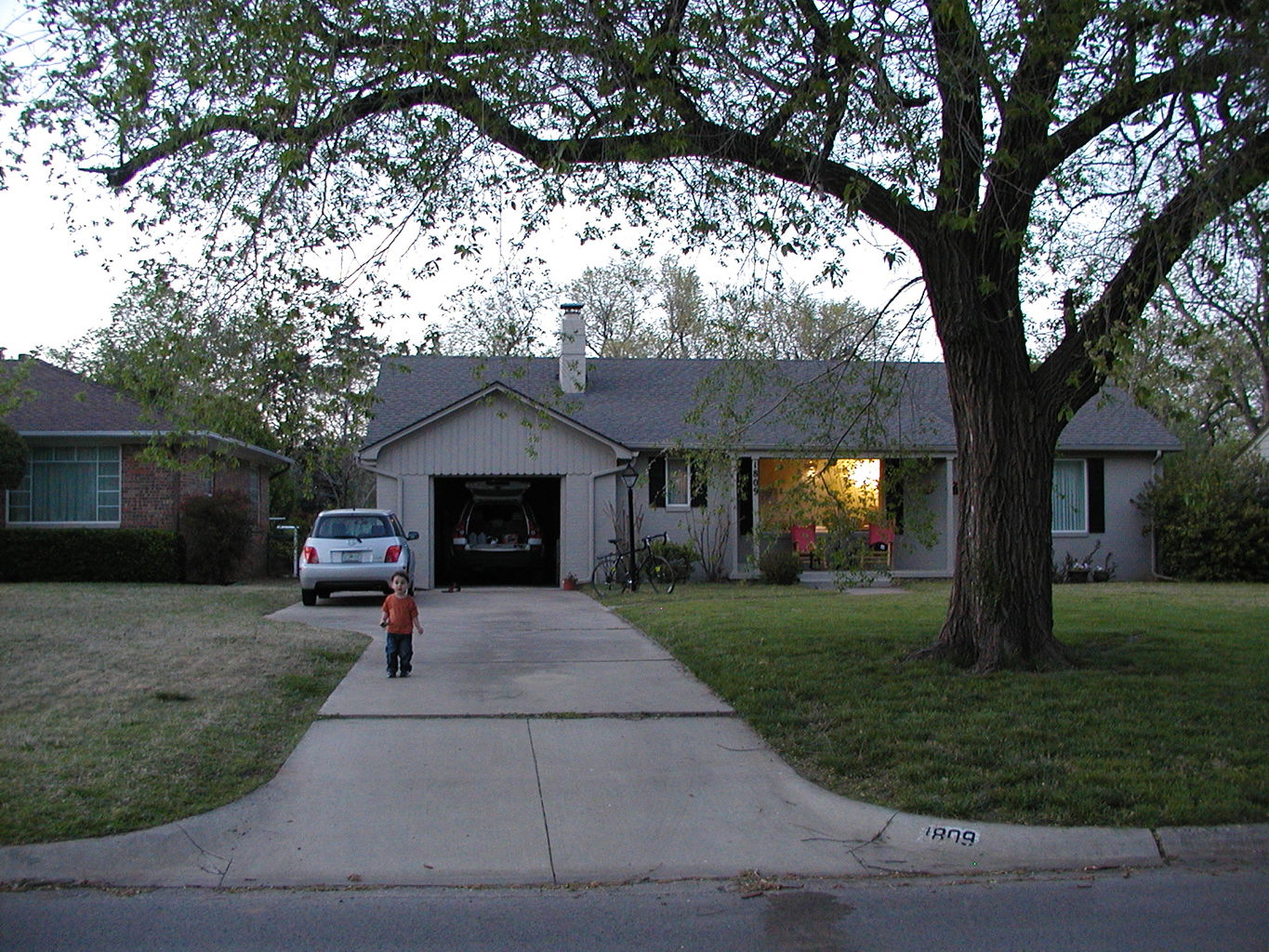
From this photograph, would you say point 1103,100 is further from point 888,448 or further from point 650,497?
point 650,497

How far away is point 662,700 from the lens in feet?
30.9

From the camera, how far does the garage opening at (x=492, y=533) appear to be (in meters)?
21.7

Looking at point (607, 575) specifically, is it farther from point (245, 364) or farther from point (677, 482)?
point (245, 364)

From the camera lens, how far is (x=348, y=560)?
17.2 metres

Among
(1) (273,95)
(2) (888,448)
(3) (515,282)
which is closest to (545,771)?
(3) (515,282)

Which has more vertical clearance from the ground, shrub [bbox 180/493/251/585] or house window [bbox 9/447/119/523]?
house window [bbox 9/447/119/523]

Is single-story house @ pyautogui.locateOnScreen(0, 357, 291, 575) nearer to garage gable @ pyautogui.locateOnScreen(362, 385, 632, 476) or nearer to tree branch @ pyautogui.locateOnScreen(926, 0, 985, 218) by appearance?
garage gable @ pyautogui.locateOnScreen(362, 385, 632, 476)

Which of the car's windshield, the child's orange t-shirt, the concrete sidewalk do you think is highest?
the car's windshield

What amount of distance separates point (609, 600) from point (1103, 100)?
1129cm

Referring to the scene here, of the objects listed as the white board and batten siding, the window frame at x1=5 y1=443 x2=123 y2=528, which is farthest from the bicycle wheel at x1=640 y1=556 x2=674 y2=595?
the window frame at x1=5 y1=443 x2=123 y2=528

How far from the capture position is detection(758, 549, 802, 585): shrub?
73.0ft

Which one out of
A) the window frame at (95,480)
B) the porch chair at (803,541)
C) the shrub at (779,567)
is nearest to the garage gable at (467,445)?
the shrub at (779,567)

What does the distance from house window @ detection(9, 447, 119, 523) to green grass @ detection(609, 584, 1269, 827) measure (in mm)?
13238

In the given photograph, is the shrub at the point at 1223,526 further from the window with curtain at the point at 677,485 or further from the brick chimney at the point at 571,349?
the brick chimney at the point at 571,349
